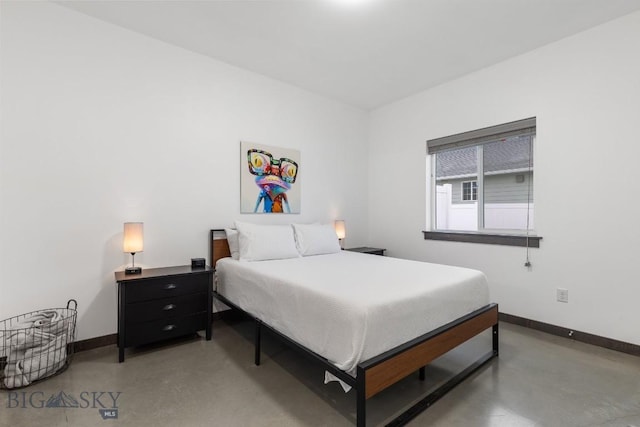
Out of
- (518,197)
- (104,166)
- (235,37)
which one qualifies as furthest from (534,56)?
(104,166)

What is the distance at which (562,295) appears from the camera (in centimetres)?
287

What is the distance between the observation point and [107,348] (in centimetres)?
259

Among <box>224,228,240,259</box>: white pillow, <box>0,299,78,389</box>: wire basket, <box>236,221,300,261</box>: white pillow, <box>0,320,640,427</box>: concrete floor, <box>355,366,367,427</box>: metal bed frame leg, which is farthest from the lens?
<box>224,228,240,259</box>: white pillow

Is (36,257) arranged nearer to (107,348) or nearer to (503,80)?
(107,348)

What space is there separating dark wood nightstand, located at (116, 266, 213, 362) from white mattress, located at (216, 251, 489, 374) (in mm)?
290

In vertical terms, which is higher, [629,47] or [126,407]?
[629,47]

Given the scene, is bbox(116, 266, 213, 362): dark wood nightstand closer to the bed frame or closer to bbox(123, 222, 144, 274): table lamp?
bbox(123, 222, 144, 274): table lamp

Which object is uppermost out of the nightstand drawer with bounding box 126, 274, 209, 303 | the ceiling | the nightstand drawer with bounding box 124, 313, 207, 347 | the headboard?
the ceiling

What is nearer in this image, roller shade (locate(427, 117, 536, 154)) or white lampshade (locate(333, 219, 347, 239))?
roller shade (locate(427, 117, 536, 154))

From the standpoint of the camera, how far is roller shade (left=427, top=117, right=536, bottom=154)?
311 centimetres

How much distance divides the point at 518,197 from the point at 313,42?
2708 mm

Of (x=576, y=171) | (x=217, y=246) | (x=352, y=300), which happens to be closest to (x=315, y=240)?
(x=217, y=246)

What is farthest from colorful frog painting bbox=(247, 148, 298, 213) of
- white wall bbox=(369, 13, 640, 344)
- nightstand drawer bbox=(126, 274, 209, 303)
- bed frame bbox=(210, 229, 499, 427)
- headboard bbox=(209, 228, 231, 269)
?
white wall bbox=(369, 13, 640, 344)

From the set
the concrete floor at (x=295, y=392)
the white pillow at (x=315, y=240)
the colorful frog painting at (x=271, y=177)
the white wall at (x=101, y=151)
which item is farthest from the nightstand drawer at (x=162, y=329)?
the colorful frog painting at (x=271, y=177)
